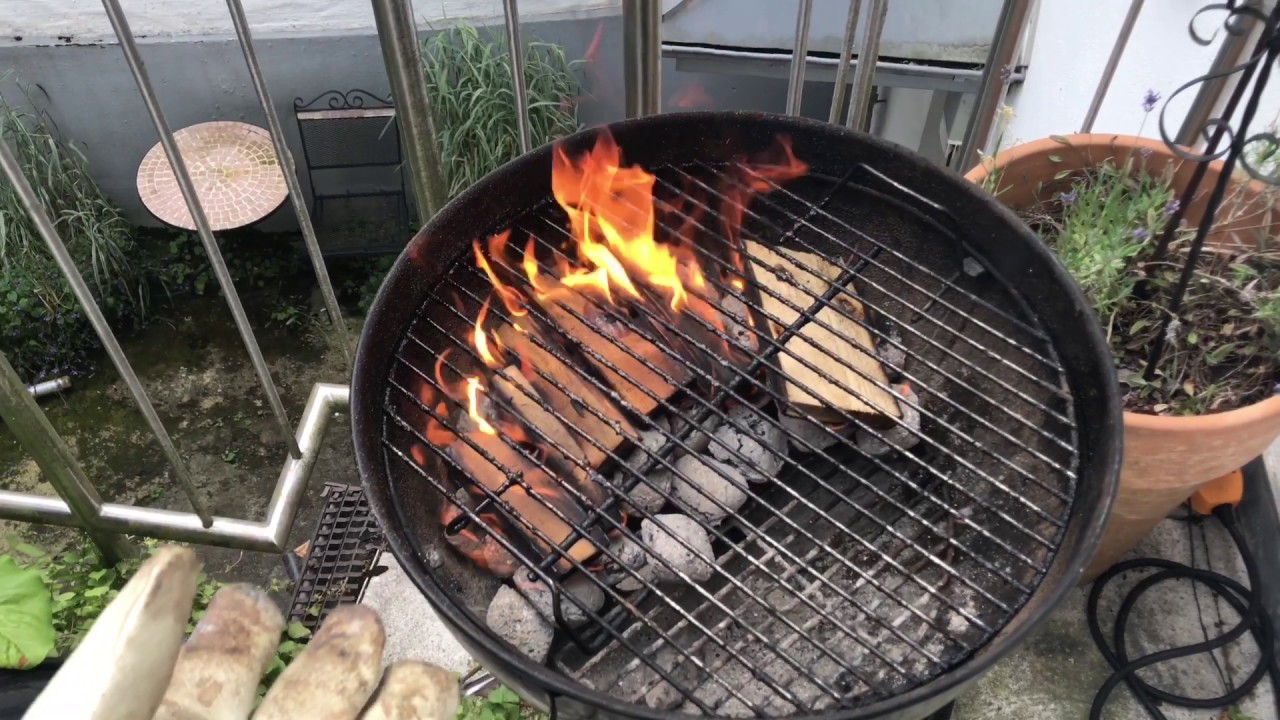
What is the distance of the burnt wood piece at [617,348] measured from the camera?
5.22 ft

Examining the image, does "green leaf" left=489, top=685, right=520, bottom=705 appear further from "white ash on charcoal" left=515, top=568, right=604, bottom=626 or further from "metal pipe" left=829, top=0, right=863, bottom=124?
"metal pipe" left=829, top=0, right=863, bottom=124

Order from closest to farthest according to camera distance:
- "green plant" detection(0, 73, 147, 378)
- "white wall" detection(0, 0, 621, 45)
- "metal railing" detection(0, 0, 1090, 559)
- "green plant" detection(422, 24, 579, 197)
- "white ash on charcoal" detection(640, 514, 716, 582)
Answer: "white ash on charcoal" detection(640, 514, 716, 582) → "metal railing" detection(0, 0, 1090, 559) → "green plant" detection(422, 24, 579, 197) → "white wall" detection(0, 0, 621, 45) → "green plant" detection(0, 73, 147, 378)

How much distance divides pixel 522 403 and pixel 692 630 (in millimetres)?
500

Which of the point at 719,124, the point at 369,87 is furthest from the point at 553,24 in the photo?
the point at 719,124

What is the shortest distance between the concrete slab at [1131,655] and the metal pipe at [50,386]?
5027mm

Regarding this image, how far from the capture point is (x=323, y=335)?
17.8 feet

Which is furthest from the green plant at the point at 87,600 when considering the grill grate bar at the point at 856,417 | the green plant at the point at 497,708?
the grill grate bar at the point at 856,417

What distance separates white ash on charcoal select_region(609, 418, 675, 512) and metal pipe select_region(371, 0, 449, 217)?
738mm

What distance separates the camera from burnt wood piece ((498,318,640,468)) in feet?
4.95

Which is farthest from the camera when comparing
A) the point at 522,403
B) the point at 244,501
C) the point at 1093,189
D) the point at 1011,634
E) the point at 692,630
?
the point at 244,501

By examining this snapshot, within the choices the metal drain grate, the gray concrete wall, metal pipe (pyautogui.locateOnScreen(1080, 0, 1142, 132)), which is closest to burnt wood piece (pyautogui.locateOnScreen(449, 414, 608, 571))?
the metal drain grate

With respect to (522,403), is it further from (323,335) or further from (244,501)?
(323,335)

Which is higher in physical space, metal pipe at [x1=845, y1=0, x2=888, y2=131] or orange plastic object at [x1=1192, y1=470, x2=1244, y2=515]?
metal pipe at [x1=845, y1=0, x2=888, y2=131]

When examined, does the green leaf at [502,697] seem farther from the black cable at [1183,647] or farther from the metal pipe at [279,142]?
the black cable at [1183,647]
